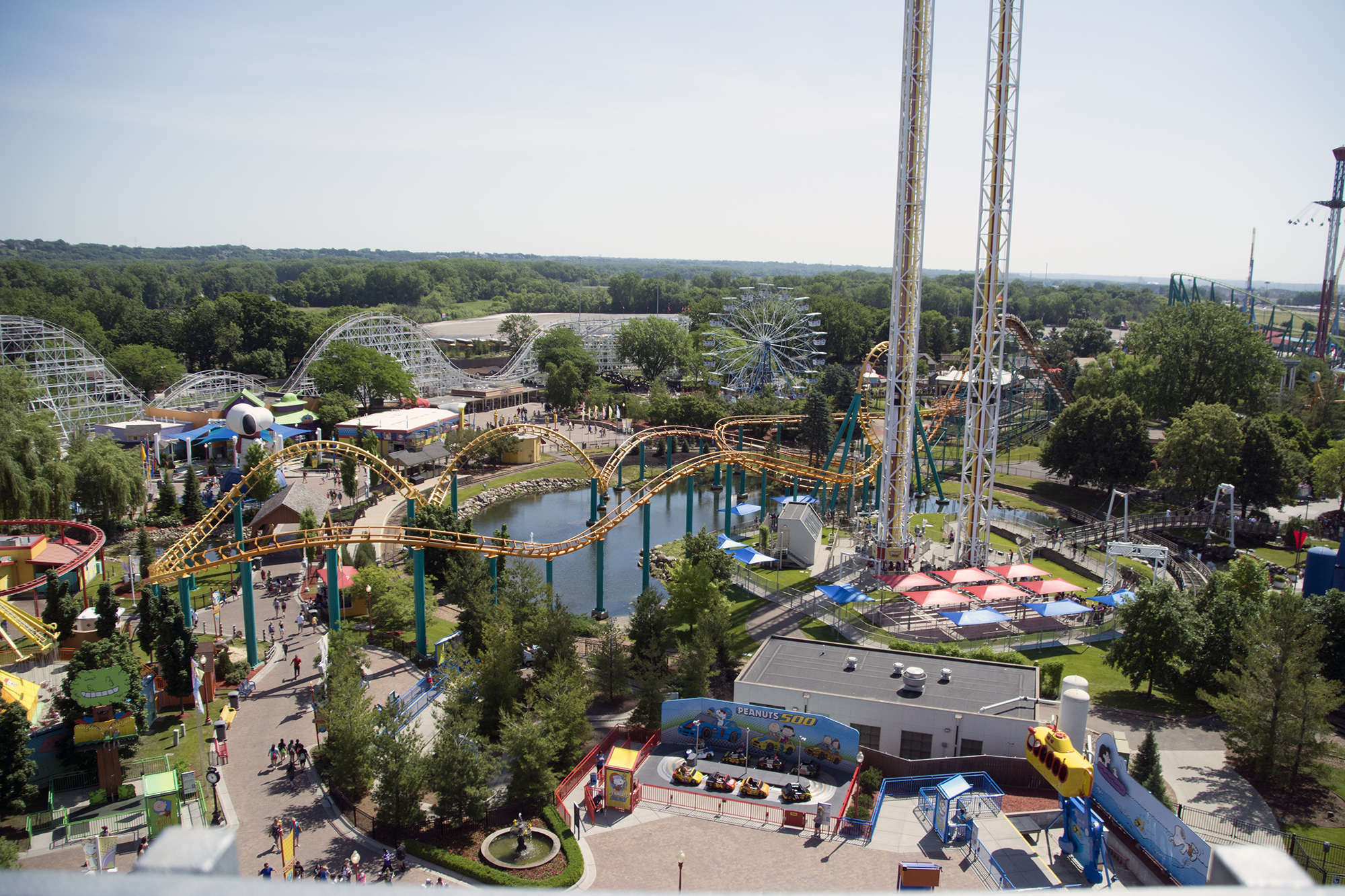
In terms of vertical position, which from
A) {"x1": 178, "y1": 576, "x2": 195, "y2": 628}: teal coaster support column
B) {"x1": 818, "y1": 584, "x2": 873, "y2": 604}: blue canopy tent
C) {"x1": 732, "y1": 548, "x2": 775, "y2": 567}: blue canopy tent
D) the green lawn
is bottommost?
the green lawn

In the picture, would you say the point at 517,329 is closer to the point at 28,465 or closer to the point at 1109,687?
the point at 28,465

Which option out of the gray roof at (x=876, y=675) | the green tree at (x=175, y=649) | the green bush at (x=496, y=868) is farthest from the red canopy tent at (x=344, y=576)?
the gray roof at (x=876, y=675)

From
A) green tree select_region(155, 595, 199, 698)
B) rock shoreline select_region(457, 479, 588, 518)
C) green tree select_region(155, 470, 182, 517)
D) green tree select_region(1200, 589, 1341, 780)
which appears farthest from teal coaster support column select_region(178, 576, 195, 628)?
green tree select_region(1200, 589, 1341, 780)

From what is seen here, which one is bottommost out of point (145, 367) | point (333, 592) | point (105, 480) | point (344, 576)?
point (344, 576)

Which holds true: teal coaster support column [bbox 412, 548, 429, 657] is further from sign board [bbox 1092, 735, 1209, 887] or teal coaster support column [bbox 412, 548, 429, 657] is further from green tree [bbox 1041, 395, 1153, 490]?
green tree [bbox 1041, 395, 1153, 490]

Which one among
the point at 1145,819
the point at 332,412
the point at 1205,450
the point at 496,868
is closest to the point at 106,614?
Answer: the point at 496,868

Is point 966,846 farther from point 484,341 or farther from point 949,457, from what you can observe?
point 484,341

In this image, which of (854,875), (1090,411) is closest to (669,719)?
(854,875)
